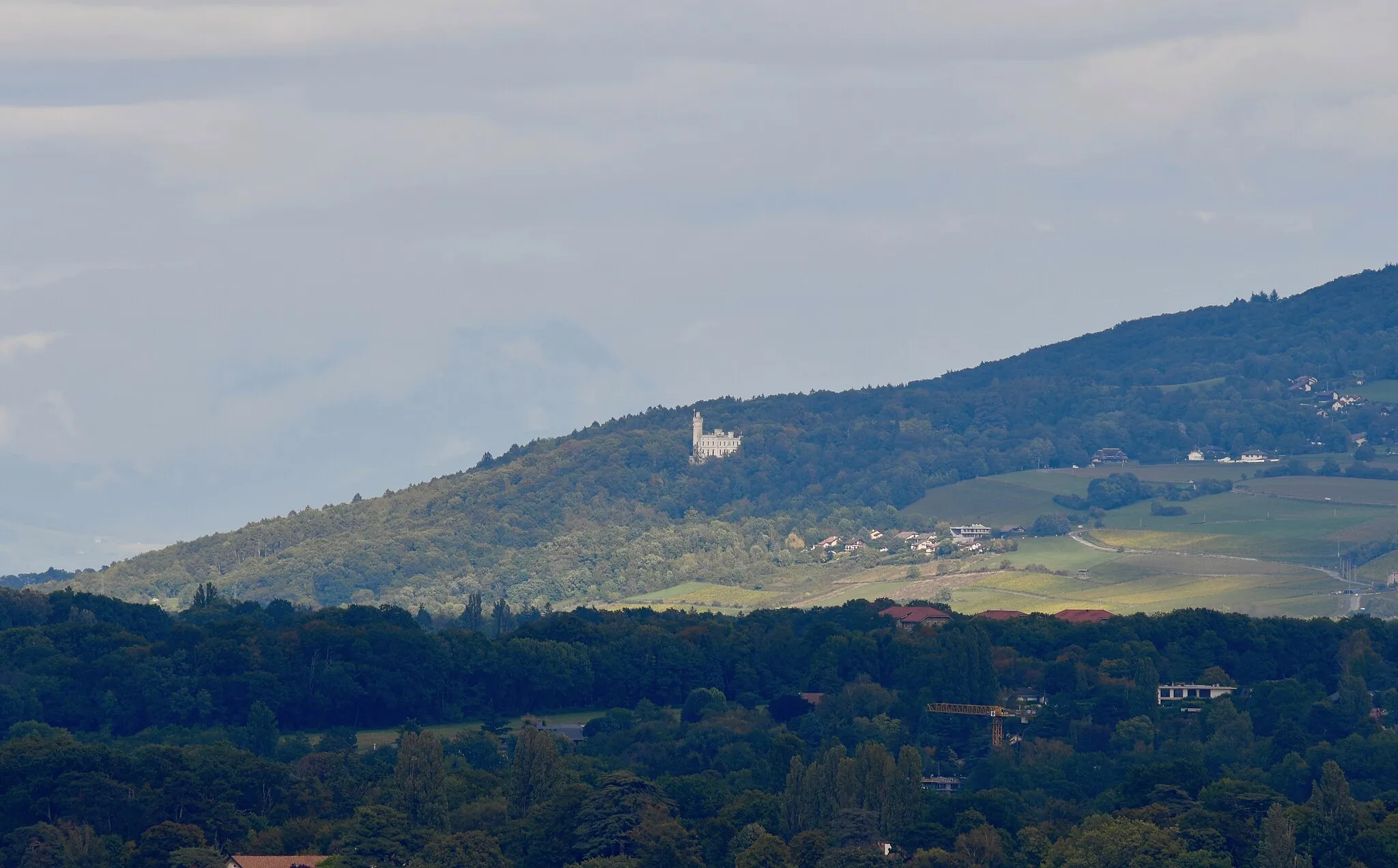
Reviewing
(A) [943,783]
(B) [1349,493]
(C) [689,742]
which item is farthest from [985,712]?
(B) [1349,493]

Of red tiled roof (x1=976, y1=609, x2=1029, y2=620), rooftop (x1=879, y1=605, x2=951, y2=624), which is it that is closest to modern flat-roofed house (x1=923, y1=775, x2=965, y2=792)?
red tiled roof (x1=976, y1=609, x2=1029, y2=620)

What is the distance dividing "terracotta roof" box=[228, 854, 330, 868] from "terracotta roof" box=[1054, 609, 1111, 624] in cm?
5110

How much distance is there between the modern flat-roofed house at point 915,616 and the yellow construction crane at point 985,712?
16.3 metres

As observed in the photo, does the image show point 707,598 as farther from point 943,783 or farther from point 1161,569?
point 943,783

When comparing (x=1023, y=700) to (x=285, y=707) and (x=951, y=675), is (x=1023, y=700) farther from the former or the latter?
(x=285, y=707)

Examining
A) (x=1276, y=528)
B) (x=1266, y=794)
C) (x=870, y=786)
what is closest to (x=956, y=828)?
(x=870, y=786)

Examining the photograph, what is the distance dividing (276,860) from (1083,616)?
191ft

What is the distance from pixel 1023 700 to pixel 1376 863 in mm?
29725

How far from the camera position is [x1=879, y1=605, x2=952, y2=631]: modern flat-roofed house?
124 m

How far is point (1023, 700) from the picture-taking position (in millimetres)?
107188

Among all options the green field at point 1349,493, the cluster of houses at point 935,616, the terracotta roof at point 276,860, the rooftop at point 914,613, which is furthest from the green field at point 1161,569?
the terracotta roof at point 276,860

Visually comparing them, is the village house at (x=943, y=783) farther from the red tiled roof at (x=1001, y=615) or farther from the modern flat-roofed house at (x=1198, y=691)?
the red tiled roof at (x=1001, y=615)

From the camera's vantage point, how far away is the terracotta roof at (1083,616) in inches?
4943

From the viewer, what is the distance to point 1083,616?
130 m
